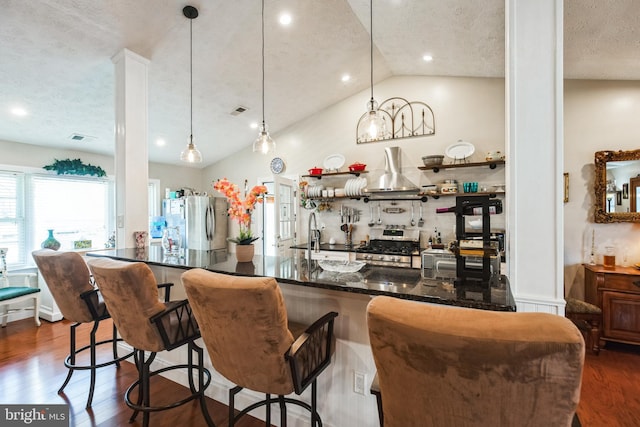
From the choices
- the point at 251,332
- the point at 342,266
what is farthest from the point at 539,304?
the point at 251,332

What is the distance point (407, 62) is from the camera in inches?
156

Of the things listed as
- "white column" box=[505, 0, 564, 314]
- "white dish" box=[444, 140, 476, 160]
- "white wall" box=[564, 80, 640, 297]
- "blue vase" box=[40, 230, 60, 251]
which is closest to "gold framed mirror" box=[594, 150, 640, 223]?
"white wall" box=[564, 80, 640, 297]

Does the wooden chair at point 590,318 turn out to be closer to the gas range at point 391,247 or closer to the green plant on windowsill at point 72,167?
the gas range at point 391,247

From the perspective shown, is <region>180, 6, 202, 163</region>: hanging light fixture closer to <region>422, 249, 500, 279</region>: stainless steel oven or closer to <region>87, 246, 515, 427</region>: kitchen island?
<region>87, 246, 515, 427</region>: kitchen island

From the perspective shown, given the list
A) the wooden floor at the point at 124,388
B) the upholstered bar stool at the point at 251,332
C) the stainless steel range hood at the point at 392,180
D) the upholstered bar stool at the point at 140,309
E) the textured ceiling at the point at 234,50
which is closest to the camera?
the upholstered bar stool at the point at 251,332

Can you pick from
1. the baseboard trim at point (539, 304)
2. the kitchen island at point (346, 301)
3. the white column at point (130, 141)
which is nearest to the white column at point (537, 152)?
the baseboard trim at point (539, 304)

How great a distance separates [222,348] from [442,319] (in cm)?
101

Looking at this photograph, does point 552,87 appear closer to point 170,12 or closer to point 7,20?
point 170,12

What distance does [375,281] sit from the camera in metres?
1.54

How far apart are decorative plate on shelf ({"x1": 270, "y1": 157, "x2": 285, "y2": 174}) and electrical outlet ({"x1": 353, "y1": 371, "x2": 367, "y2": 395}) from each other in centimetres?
422

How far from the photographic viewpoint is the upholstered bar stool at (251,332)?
1.19m

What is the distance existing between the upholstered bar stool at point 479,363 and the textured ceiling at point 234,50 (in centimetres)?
233

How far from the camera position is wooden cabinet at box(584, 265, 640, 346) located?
2846mm

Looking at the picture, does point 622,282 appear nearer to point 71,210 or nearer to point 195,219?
point 195,219
